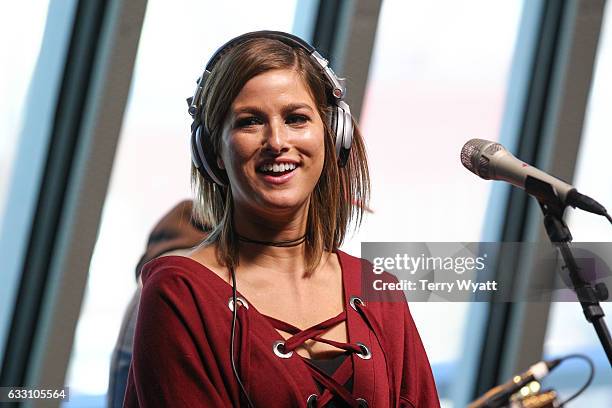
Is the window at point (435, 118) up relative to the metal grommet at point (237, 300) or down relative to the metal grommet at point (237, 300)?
up

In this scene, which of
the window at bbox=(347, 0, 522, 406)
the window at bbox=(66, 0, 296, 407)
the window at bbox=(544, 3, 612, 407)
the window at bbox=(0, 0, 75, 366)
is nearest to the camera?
the window at bbox=(0, 0, 75, 366)

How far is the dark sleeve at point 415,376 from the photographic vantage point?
5.75 ft

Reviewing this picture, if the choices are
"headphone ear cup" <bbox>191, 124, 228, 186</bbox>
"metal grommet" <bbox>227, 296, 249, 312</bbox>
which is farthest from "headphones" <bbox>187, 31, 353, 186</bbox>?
"metal grommet" <bbox>227, 296, 249, 312</bbox>

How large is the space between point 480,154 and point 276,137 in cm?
34

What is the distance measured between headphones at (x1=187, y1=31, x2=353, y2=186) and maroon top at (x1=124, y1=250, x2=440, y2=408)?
19 cm

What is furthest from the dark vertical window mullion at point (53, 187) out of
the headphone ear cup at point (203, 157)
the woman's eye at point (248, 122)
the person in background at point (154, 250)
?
the woman's eye at point (248, 122)

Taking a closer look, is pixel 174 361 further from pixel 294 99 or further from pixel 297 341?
pixel 294 99

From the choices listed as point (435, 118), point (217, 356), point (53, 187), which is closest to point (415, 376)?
point (217, 356)

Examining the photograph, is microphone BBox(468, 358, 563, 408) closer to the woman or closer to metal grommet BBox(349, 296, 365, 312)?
the woman

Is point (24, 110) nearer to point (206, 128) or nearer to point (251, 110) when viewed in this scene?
point (206, 128)

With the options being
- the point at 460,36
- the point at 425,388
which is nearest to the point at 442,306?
the point at 460,36

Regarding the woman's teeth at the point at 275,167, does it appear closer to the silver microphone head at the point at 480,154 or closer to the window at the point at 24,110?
the silver microphone head at the point at 480,154

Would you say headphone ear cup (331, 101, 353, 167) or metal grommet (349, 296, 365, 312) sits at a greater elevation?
headphone ear cup (331, 101, 353, 167)

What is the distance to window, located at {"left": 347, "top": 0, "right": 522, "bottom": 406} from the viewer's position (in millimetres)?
4531
